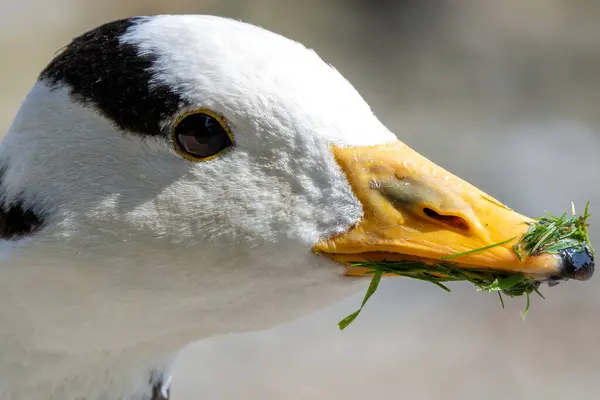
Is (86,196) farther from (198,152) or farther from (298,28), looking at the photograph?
(298,28)

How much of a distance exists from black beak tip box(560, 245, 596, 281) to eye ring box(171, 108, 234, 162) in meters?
0.88

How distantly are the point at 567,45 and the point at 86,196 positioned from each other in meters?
12.0

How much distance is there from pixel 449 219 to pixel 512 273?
20 cm

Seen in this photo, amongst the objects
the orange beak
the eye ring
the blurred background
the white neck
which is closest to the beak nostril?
the orange beak

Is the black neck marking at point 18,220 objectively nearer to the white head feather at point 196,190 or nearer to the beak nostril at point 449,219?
the white head feather at point 196,190

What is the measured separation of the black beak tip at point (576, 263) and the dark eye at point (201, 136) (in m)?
0.88

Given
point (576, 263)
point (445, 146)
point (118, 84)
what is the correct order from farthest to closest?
point (445, 146)
point (118, 84)
point (576, 263)

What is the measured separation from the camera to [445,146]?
10516mm

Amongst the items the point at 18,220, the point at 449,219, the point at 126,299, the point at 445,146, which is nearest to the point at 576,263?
the point at 449,219

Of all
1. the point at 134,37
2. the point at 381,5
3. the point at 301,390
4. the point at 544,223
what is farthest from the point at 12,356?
the point at 381,5

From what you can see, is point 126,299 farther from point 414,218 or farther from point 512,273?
point 512,273

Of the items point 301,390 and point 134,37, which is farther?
point 301,390

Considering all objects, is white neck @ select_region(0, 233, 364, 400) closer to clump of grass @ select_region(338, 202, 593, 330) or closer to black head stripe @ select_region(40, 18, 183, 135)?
clump of grass @ select_region(338, 202, 593, 330)

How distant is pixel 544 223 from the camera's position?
2145 mm
